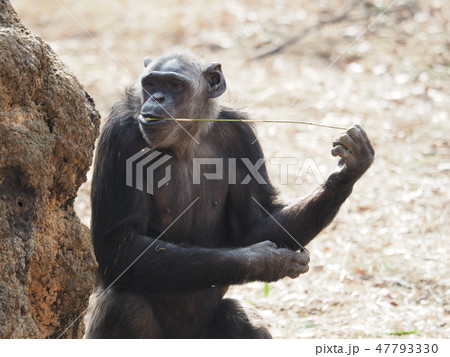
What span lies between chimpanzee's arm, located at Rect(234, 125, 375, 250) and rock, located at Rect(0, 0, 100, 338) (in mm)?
1978

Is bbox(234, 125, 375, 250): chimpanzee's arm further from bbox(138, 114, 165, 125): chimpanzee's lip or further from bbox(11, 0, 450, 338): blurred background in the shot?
bbox(138, 114, 165, 125): chimpanzee's lip

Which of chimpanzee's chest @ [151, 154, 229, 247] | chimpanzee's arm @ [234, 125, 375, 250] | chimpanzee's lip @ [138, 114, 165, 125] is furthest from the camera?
chimpanzee's chest @ [151, 154, 229, 247]

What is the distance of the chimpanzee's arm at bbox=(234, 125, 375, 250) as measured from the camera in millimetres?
6023

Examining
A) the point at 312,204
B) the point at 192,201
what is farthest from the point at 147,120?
the point at 312,204

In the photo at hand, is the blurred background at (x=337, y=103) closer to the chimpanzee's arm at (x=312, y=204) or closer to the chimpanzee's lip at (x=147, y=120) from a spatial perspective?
the chimpanzee's arm at (x=312, y=204)

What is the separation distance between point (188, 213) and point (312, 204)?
44.4 inches

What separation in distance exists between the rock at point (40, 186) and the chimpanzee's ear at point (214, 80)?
180 centimetres

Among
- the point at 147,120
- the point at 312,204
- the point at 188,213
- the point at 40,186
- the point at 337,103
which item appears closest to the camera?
the point at 40,186

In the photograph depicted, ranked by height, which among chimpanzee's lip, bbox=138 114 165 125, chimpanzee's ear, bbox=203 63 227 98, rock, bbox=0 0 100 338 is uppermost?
chimpanzee's ear, bbox=203 63 227 98

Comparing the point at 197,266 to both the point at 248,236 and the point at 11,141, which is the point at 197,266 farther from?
the point at 11,141

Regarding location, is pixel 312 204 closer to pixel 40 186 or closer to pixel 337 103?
pixel 40 186

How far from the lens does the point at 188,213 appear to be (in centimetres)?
656

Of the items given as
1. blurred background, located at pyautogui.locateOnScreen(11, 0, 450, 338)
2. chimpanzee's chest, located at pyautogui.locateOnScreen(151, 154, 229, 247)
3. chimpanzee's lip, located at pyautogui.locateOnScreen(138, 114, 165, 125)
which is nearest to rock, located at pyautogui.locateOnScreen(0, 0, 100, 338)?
chimpanzee's lip, located at pyautogui.locateOnScreen(138, 114, 165, 125)

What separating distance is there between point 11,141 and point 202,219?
2416 millimetres
